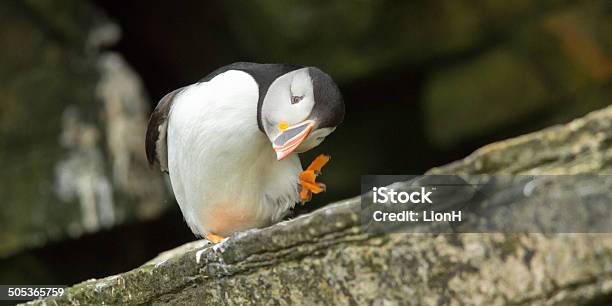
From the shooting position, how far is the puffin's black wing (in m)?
3.48

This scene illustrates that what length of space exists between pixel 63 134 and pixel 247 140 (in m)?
3.93

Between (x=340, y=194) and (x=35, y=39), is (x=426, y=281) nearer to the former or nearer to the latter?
(x=35, y=39)

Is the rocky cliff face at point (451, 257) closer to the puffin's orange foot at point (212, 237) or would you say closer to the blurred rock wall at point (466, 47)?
the puffin's orange foot at point (212, 237)

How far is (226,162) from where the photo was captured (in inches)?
121

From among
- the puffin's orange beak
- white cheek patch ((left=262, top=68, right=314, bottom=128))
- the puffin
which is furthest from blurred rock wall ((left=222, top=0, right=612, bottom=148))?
the puffin's orange beak

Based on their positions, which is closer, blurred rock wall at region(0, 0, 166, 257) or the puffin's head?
the puffin's head

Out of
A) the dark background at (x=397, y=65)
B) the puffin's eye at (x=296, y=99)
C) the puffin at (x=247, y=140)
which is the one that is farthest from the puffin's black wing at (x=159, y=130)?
the dark background at (x=397, y=65)

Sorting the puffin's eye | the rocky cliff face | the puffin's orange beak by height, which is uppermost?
the puffin's eye

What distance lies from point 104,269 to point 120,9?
2048 mm

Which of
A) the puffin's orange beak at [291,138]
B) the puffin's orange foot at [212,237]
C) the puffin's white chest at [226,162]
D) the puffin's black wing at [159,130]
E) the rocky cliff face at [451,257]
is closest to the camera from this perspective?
the rocky cliff face at [451,257]

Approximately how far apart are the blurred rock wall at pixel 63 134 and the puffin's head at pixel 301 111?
397 cm

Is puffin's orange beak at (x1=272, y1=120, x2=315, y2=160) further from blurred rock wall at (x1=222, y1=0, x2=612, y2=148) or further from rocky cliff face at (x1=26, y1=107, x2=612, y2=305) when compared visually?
blurred rock wall at (x1=222, y1=0, x2=612, y2=148)

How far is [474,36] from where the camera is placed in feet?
22.2

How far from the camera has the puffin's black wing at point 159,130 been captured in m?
3.48
